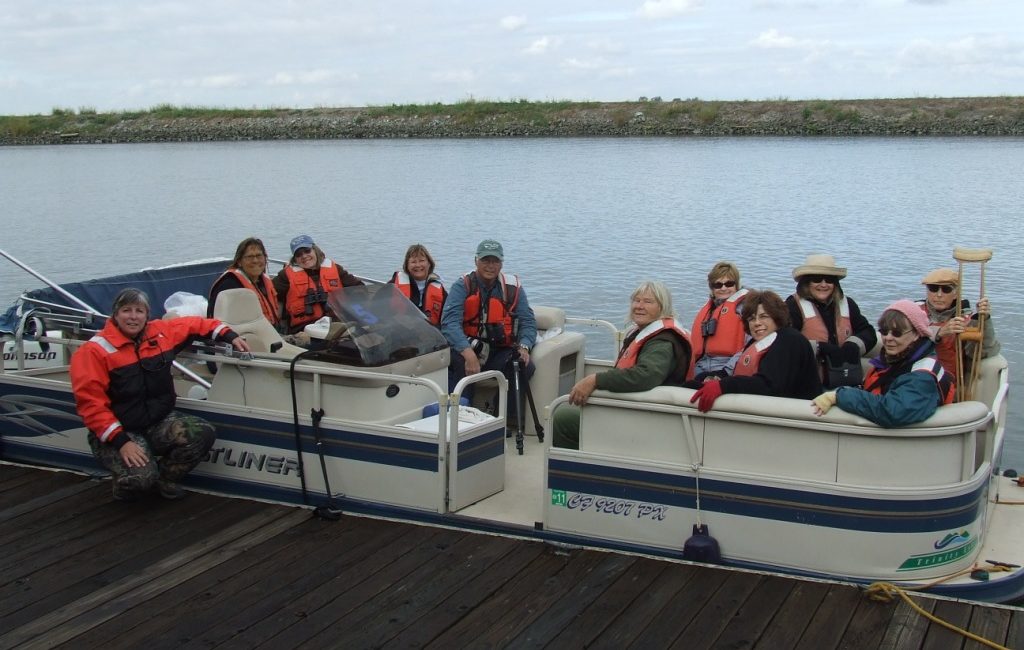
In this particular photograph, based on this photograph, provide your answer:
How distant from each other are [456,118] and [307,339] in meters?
A: 60.3

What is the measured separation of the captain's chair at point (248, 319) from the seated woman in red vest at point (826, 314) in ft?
9.86

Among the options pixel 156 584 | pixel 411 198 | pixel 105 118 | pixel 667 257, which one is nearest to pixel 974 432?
pixel 156 584

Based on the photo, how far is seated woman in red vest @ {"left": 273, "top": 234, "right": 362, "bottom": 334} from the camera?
23.8ft

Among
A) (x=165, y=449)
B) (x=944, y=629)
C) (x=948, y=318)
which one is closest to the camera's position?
(x=944, y=629)

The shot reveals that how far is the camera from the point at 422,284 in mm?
7090

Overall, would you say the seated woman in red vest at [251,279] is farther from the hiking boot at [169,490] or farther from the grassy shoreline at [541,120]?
the grassy shoreline at [541,120]

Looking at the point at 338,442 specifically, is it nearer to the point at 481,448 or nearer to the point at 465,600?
the point at 481,448

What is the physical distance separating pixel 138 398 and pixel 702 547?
316 centimetres

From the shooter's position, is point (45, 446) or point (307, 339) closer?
point (45, 446)

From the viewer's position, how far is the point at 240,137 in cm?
6662

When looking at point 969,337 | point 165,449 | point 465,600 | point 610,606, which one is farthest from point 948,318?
point 165,449

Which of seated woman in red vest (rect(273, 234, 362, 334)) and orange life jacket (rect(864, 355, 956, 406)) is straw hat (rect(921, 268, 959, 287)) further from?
seated woman in red vest (rect(273, 234, 362, 334))

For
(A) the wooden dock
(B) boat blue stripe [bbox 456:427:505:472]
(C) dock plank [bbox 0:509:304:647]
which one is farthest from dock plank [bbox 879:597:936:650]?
(C) dock plank [bbox 0:509:304:647]

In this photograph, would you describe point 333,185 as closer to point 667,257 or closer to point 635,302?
point 667,257
